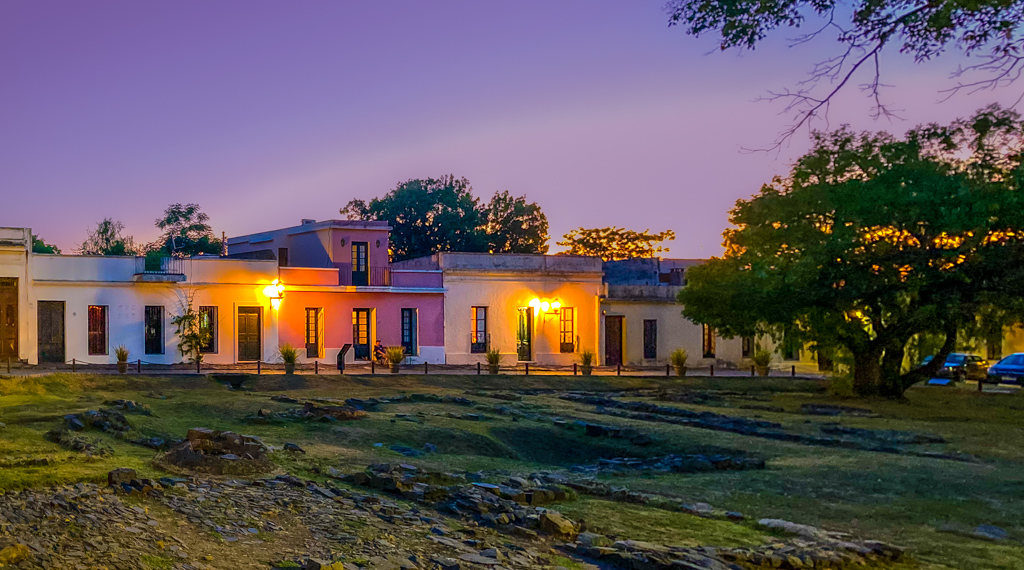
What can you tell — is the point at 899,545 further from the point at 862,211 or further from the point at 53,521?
the point at 862,211

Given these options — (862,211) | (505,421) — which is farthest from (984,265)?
(505,421)

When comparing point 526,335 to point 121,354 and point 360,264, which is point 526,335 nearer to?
point 360,264

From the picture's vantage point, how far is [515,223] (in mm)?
62906

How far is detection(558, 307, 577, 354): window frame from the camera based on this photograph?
4138 centimetres

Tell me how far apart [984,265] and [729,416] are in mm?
6937

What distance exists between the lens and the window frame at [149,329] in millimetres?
34719

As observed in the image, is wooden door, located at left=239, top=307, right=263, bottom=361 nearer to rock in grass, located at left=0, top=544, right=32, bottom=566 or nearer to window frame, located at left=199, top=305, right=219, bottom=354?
window frame, located at left=199, top=305, right=219, bottom=354

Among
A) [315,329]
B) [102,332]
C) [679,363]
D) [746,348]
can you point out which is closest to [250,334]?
[315,329]

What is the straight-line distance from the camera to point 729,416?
78.9 feet

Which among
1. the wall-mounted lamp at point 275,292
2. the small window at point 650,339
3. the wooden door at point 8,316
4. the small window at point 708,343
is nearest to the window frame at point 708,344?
the small window at point 708,343

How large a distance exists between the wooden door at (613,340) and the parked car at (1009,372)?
1427 cm

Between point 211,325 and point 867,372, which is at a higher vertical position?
point 211,325

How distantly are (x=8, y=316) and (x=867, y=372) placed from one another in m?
26.8

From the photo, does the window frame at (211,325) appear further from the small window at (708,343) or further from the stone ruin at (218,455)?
the stone ruin at (218,455)
